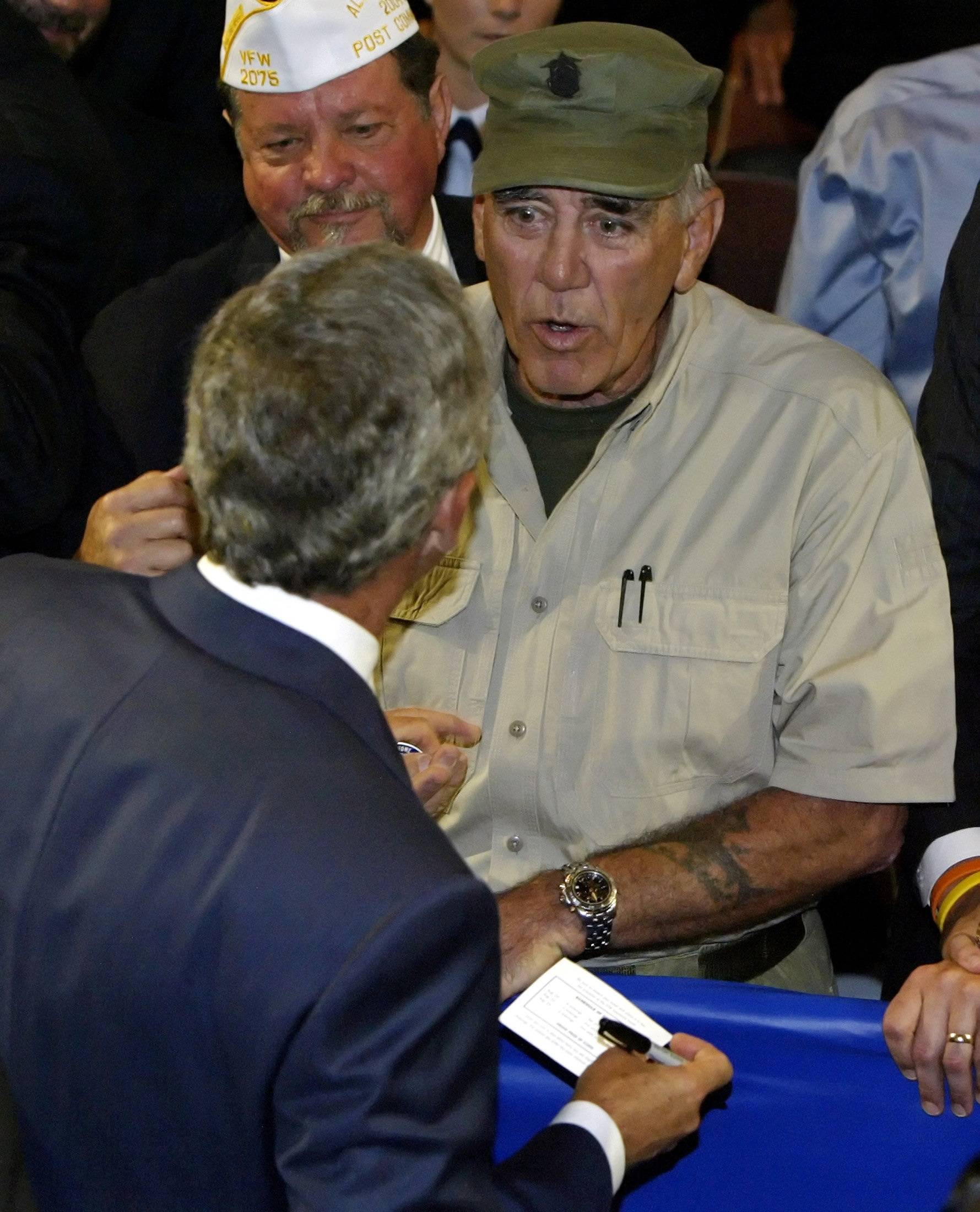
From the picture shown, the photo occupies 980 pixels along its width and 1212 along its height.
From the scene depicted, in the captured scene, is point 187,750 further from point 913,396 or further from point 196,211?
point 196,211

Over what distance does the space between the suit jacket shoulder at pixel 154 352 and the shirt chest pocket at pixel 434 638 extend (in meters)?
0.66

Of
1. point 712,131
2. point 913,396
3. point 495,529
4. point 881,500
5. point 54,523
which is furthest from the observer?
point 712,131

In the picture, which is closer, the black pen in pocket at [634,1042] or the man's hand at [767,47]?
the black pen in pocket at [634,1042]

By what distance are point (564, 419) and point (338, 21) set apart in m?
0.95

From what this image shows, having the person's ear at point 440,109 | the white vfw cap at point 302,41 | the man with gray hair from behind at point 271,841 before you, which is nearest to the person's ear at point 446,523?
the man with gray hair from behind at point 271,841

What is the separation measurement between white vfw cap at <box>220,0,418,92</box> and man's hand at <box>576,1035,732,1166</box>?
72.6 inches

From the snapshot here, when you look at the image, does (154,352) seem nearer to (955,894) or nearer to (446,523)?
(446,523)

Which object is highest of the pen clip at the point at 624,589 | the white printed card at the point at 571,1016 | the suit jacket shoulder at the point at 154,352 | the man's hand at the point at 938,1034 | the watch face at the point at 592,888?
the suit jacket shoulder at the point at 154,352

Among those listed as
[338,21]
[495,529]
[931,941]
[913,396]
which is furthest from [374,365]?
[913,396]

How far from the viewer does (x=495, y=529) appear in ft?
7.25

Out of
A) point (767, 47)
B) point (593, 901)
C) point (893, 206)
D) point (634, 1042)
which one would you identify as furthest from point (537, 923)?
point (767, 47)

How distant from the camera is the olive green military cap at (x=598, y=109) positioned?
2.09m

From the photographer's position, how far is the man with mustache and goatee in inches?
104

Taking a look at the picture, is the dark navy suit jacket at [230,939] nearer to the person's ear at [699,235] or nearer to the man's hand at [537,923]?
the man's hand at [537,923]
